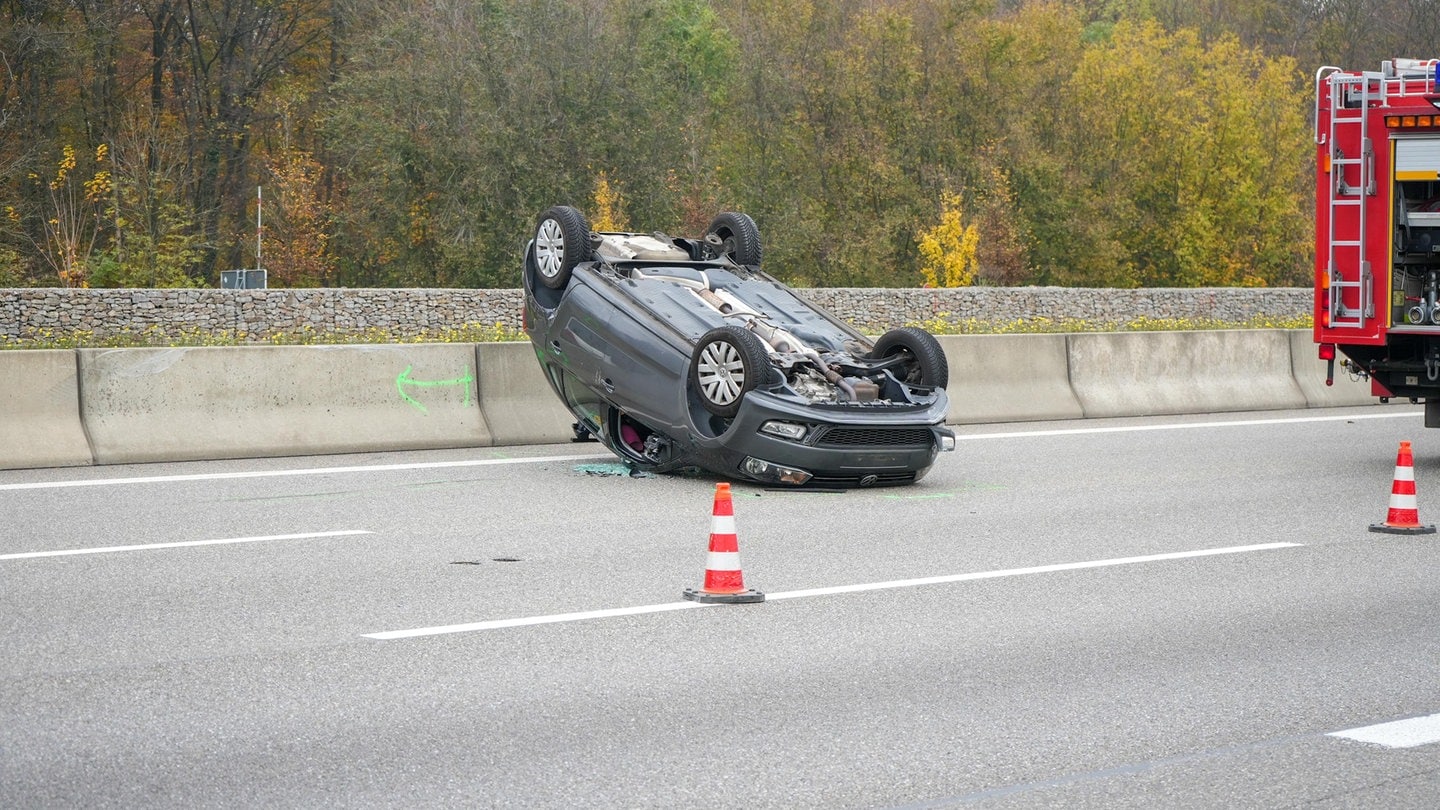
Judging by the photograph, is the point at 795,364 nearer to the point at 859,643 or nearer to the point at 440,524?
the point at 440,524

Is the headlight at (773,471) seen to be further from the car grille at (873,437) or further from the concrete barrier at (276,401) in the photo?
the concrete barrier at (276,401)

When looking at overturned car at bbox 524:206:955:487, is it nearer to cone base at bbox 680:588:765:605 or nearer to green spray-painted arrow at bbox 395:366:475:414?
green spray-painted arrow at bbox 395:366:475:414

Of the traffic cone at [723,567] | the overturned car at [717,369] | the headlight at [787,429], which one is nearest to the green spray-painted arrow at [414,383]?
the overturned car at [717,369]

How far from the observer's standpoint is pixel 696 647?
691 centimetres

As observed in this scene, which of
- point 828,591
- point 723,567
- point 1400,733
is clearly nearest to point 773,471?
point 828,591

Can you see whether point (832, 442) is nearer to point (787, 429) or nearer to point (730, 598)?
point (787, 429)

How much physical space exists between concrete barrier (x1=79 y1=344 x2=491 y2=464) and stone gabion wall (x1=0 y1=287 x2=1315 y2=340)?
1350 centimetres

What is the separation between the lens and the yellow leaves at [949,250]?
46094 mm

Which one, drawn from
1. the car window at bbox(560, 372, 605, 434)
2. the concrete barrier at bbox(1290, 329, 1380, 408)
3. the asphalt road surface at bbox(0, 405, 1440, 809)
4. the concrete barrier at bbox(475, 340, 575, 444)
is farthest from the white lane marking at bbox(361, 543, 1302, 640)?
the concrete barrier at bbox(1290, 329, 1380, 408)

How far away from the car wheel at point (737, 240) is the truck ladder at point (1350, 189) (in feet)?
16.1

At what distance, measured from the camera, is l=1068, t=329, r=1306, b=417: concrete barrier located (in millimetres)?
18500

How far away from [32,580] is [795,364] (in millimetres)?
5554

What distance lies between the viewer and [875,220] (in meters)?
54.0

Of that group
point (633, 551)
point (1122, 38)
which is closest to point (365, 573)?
point (633, 551)
